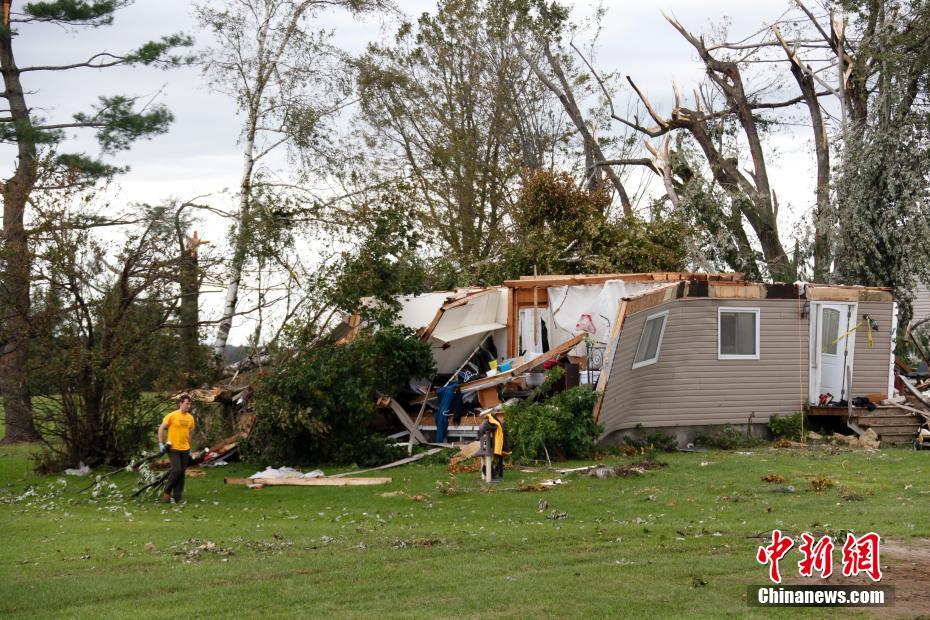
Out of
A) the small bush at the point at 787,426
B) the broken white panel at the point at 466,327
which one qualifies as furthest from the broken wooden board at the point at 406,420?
the small bush at the point at 787,426

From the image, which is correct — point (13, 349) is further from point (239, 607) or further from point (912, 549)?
point (912, 549)

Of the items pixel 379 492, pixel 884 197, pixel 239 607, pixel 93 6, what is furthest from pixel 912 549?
pixel 93 6

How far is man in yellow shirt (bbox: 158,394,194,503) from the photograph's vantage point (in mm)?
15188

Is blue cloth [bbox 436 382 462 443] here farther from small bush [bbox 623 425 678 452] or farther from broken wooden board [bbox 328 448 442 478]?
small bush [bbox 623 425 678 452]

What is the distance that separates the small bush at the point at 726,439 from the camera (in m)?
20.2

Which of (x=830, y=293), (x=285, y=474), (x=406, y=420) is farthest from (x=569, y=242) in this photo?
(x=285, y=474)

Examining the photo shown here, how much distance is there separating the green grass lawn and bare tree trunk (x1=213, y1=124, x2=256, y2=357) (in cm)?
500

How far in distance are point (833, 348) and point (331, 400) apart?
10.7 meters

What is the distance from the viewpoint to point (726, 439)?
2031cm

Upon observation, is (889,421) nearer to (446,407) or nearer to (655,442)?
(655,442)

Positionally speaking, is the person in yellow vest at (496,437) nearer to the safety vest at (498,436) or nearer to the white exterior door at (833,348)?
the safety vest at (498,436)

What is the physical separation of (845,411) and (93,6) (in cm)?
1997

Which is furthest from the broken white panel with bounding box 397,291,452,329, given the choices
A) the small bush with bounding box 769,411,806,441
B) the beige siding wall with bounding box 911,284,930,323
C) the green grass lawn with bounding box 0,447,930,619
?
the beige siding wall with bounding box 911,284,930,323

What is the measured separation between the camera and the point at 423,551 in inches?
405
